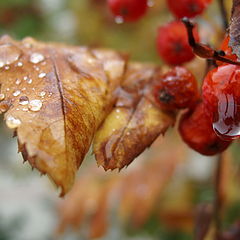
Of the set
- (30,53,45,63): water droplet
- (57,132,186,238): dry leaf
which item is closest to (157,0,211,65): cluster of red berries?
(30,53,45,63): water droplet

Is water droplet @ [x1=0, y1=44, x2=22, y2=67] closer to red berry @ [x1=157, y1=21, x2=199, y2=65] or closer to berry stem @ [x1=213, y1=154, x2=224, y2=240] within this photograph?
red berry @ [x1=157, y1=21, x2=199, y2=65]

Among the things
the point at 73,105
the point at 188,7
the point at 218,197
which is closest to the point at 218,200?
the point at 218,197

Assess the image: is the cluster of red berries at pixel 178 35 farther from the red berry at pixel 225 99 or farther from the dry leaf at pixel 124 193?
the dry leaf at pixel 124 193

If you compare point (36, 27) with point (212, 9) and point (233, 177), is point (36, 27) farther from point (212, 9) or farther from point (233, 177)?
point (233, 177)

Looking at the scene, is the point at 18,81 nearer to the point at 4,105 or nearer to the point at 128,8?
the point at 4,105

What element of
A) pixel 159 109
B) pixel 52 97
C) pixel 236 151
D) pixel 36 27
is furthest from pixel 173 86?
pixel 36 27
